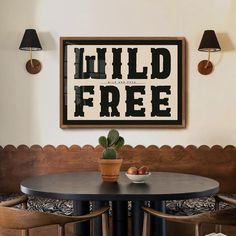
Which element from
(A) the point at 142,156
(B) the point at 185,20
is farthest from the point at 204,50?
(A) the point at 142,156

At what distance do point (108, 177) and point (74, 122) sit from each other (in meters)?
1.32

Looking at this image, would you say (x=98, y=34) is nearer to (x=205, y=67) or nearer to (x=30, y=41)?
(x=30, y=41)

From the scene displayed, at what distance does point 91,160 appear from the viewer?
445 centimetres


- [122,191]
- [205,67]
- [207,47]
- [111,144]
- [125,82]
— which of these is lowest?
[122,191]

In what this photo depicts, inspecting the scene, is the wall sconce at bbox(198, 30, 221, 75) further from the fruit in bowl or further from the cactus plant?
the fruit in bowl

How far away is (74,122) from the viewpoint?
445 centimetres

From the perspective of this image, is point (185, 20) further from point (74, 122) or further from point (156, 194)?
point (156, 194)

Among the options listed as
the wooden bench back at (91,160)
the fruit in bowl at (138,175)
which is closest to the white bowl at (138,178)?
the fruit in bowl at (138,175)

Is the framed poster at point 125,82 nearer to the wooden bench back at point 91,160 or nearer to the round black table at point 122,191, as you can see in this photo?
the wooden bench back at point 91,160

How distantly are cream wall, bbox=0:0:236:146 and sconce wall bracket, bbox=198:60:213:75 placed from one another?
0.04 meters

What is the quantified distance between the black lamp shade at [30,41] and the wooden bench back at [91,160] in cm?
87

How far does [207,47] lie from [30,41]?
151 cm

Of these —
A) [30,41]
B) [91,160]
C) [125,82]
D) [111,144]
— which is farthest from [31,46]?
[111,144]

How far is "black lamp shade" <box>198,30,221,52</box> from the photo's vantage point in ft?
14.1
